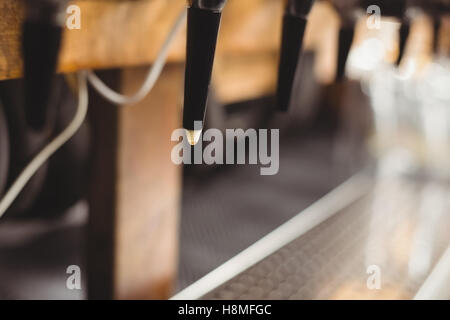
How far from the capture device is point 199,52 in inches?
13.6

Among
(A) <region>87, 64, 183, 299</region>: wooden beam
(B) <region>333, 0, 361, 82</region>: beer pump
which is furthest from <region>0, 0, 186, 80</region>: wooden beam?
(B) <region>333, 0, 361, 82</region>: beer pump

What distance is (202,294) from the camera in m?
0.61

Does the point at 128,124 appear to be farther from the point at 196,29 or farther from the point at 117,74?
the point at 196,29

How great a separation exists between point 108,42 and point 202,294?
0.33 metres

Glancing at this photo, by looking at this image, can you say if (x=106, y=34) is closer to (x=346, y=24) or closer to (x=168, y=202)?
(x=346, y=24)

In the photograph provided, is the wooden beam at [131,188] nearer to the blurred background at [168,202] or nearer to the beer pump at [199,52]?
the blurred background at [168,202]

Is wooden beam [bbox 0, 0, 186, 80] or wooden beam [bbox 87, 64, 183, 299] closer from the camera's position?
wooden beam [bbox 0, 0, 186, 80]

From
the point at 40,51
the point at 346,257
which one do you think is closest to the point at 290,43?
the point at 40,51

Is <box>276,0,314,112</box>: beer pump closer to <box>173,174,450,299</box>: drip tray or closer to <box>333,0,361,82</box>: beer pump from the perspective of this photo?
<box>333,0,361,82</box>: beer pump

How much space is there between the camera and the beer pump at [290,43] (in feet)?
1.42

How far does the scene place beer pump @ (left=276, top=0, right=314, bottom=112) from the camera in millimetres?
433

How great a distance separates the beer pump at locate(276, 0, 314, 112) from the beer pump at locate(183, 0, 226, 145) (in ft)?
0.39

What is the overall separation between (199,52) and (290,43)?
13 cm

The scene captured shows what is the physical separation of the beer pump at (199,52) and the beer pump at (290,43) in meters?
0.12
